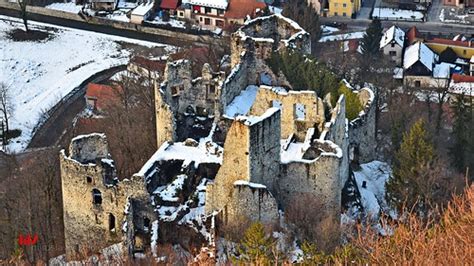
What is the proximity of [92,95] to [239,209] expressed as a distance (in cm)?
3357

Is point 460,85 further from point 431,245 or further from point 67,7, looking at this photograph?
point 431,245

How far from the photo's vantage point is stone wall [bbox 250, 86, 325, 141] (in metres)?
47.9

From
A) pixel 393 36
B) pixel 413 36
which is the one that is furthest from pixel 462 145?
pixel 413 36

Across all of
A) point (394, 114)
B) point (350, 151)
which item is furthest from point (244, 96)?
point (394, 114)

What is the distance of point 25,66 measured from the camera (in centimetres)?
8394

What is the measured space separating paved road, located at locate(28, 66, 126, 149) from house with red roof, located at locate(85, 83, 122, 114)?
1316 mm

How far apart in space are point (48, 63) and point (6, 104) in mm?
10502

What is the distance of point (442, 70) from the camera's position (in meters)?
79.8

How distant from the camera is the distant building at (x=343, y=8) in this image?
312 feet

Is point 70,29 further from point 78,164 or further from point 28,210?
point 78,164

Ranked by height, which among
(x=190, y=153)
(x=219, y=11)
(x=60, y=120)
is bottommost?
(x=60, y=120)

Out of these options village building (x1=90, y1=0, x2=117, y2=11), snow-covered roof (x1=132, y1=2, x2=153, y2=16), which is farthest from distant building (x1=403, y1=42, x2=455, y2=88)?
village building (x1=90, y1=0, x2=117, y2=11)

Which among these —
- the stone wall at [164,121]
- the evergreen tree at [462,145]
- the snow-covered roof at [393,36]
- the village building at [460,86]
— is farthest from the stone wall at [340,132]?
the snow-covered roof at [393,36]

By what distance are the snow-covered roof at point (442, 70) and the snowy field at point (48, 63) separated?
2360 centimetres
